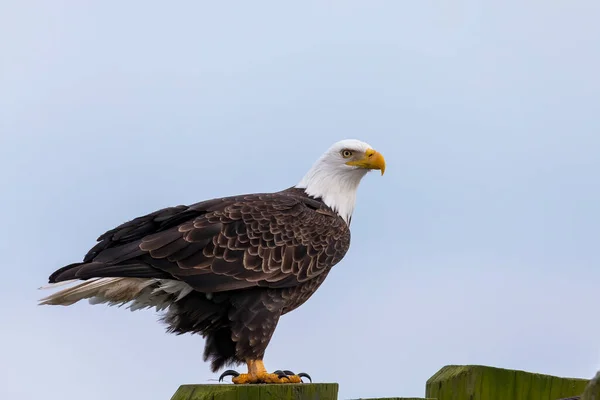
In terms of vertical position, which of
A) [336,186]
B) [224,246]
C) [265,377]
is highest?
[336,186]

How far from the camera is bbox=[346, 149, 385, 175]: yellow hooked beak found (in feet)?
27.6

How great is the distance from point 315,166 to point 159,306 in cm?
204

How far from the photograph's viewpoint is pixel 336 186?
8.49 metres

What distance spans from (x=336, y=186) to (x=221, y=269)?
171 centimetres

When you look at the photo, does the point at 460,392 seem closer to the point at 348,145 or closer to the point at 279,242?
the point at 279,242

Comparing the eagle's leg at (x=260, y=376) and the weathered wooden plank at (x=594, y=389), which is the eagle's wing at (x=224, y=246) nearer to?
the eagle's leg at (x=260, y=376)

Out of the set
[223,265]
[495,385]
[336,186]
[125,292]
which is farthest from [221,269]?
[495,385]

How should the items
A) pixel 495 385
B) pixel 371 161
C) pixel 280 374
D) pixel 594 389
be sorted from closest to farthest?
1. pixel 594 389
2. pixel 495 385
3. pixel 280 374
4. pixel 371 161

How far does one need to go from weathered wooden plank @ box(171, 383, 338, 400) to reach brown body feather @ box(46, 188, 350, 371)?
100 inches

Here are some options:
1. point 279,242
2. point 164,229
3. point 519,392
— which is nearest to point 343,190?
point 279,242

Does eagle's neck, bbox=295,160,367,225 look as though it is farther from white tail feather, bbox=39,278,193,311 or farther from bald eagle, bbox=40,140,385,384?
white tail feather, bbox=39,278,193,311

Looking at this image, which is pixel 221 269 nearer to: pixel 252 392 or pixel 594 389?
pixel 252 392

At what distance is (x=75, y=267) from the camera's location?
674 centimetres

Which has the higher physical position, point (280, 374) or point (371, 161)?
point (371, 161)
